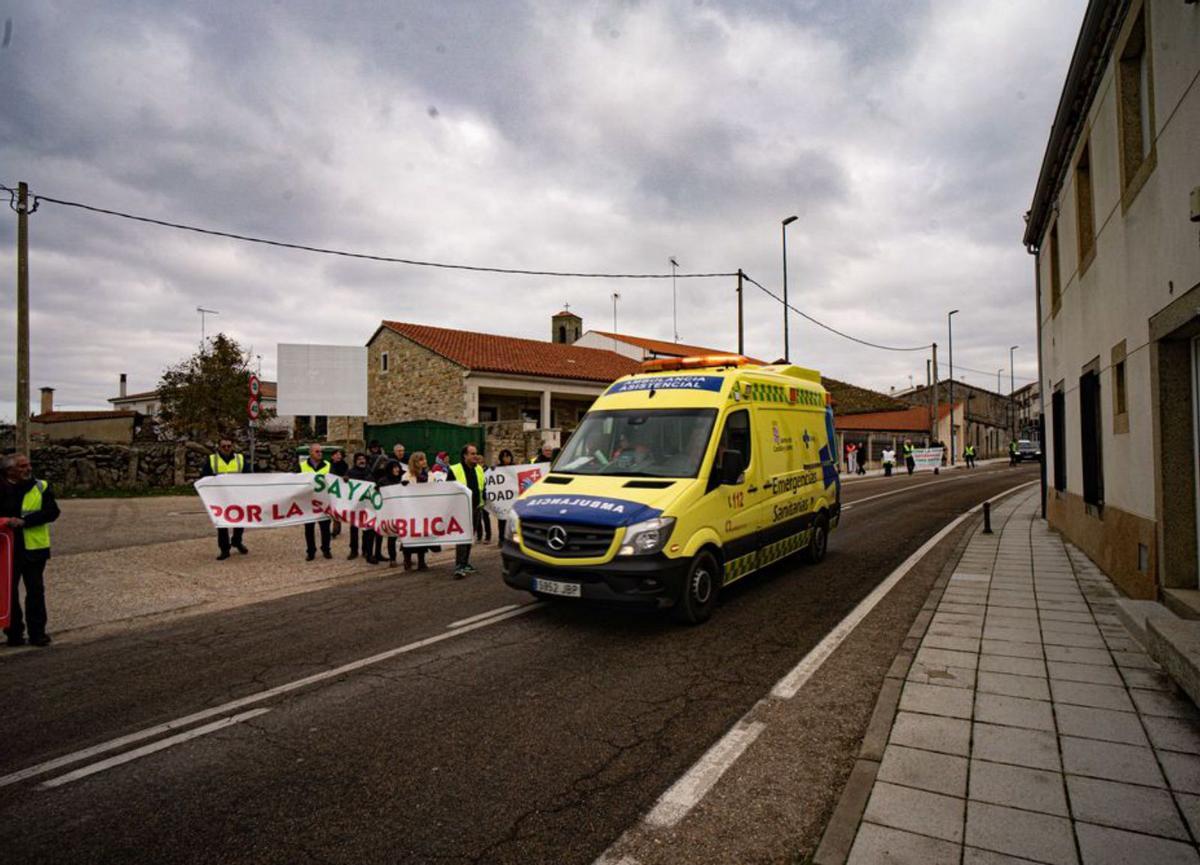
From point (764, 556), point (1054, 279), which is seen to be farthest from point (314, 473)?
point (1054, 279)

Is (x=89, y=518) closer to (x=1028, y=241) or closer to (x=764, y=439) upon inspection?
(x=764, y=439)

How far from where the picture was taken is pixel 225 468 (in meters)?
11.0

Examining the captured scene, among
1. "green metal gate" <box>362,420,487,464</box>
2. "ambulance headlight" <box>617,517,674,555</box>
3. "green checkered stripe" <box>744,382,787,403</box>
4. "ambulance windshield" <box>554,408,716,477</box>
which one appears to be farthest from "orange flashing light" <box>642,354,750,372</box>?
"green metal gate" <box>362,420,487,464</box>

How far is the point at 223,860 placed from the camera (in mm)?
2830

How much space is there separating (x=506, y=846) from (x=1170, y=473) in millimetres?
6585

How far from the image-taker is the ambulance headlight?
573cm

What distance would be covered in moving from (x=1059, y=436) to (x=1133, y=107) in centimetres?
694

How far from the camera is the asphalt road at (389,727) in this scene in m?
3.04

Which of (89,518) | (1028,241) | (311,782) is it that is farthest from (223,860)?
(1028,241)

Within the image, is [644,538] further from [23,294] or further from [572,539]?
[23,294]

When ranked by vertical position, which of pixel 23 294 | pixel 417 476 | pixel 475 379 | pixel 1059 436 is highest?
pixel 475 379

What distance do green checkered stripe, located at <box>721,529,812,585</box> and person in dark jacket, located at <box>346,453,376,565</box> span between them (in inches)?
247

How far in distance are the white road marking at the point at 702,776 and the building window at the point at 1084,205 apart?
934 cm

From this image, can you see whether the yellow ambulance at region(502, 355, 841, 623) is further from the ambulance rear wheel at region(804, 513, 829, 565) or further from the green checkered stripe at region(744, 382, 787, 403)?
the ambulance rear wheel at region(804, 513, 829, 565)
